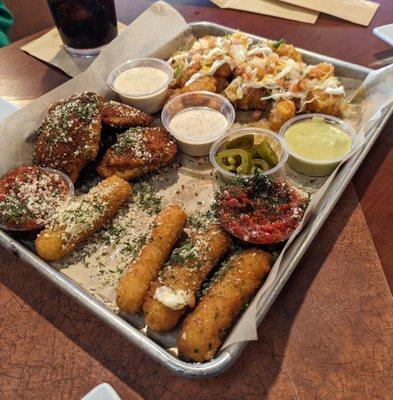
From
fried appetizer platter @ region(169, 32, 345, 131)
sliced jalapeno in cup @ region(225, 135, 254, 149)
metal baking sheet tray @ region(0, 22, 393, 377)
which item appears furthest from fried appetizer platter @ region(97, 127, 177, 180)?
metal baking sheet tray @ region(0, 22, 393, 377)

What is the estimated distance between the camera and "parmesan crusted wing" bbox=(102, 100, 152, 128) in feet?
9.93

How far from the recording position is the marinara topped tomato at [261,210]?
7.64 feet

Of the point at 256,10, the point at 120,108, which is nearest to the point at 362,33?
the point at 256,10

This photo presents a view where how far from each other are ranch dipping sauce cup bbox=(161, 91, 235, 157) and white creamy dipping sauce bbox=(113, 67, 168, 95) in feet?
0.90

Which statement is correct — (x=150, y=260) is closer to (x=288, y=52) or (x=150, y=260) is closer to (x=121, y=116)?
(x=121, y=116)

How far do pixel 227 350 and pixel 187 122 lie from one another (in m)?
1.82

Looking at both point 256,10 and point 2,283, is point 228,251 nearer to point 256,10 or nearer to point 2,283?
point 2,283

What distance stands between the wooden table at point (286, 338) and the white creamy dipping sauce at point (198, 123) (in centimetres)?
106

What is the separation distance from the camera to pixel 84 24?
3.82m

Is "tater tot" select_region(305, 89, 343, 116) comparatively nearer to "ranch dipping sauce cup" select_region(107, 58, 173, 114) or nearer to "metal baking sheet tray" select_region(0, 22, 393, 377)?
"metal baking sheet tray" select_region(0, 22, 393, 377)

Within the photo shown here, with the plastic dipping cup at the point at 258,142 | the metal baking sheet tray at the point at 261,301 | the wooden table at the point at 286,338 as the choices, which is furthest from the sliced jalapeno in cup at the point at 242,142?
the wooden table at the point at 286,338

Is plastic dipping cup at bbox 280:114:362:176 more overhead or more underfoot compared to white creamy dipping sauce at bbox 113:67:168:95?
more overhead

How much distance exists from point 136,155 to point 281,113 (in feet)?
3.74

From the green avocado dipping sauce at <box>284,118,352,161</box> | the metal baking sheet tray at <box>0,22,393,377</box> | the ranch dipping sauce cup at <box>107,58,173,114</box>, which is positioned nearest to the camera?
the metal baking sheet tray at <box>0,22,393,377</box>
